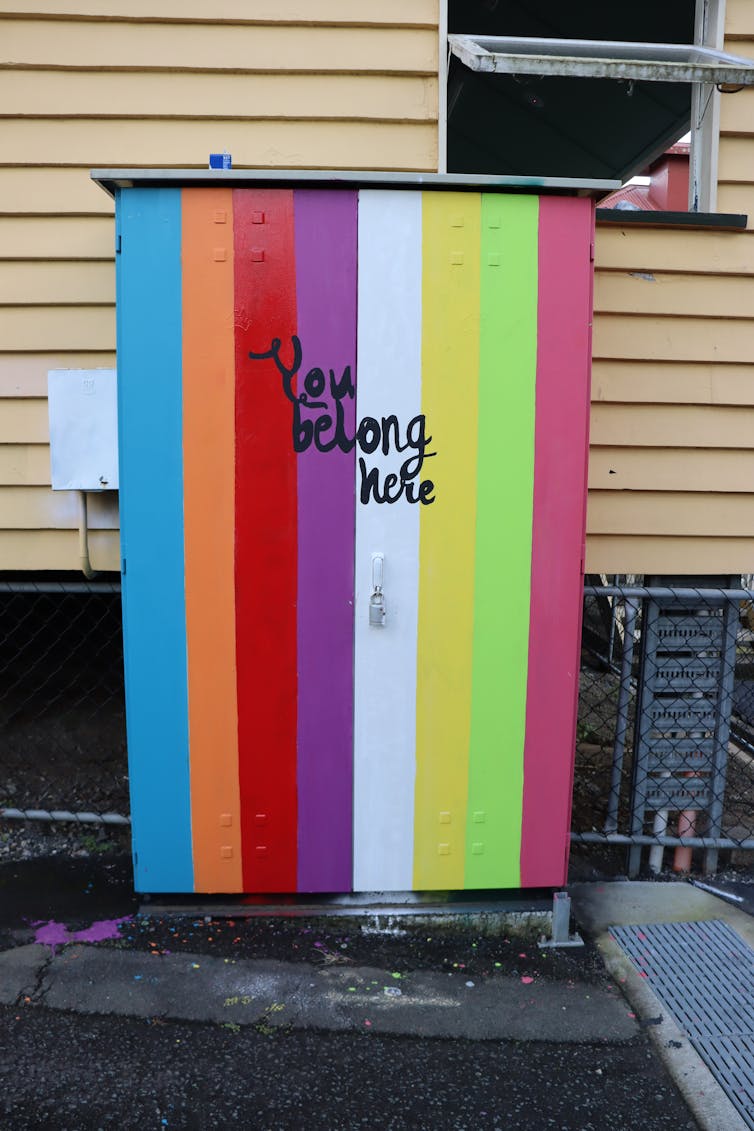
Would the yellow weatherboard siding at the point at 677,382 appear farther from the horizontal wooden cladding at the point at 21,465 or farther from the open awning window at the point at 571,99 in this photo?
the horizontal wooden cladding at the point at 21,465

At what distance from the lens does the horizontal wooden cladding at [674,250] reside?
3672mm

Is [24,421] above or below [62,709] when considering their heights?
above

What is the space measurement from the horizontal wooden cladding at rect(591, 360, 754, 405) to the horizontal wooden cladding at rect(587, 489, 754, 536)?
1.32 feet

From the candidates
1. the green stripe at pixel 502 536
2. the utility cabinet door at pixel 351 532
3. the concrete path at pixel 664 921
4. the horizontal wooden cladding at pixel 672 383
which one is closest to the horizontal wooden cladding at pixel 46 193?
the utility cabinet door at pixel 351 532

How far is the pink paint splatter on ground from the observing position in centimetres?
313

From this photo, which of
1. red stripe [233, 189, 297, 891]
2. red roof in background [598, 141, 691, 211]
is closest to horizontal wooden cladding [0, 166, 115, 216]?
red stripe [233, 189, 297, 891]

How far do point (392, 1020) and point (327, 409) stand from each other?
1957mm

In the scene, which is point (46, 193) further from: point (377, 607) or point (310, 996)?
point (310, 996)

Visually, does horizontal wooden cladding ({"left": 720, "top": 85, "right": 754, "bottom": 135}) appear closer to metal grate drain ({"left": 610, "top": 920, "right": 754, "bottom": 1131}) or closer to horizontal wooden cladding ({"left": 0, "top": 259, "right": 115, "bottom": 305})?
horizontal wooden cladding ({"left": 0, "top": 259, "right": 115, "bottom": 305})

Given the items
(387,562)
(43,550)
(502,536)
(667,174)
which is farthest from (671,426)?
(667,174)

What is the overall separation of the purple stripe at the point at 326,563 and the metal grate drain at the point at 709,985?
1.13 metres

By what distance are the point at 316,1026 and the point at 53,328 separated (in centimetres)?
283

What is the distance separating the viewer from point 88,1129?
2.26 metres

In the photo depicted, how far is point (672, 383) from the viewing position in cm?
374
